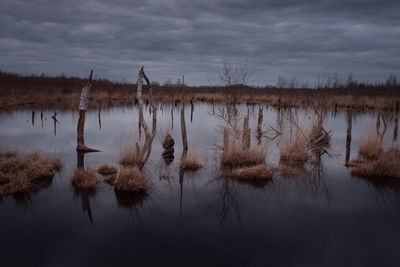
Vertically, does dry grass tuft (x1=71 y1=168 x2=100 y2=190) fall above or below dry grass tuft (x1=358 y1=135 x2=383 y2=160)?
below

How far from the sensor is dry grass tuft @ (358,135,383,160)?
42.0ft

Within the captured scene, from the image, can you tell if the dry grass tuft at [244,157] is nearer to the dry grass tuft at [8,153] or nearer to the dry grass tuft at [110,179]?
the dry grass tuft at [110,179]

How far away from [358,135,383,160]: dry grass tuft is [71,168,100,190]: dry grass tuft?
1013 centimetres

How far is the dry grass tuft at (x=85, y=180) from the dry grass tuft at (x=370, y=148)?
10.1 metres

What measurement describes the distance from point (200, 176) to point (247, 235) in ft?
12.5

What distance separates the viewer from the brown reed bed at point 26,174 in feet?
26.1

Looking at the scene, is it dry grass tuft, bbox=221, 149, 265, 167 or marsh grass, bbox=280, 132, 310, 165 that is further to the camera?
marsh grass, bbox=280, 132, 310, 165

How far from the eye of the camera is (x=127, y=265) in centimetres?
535

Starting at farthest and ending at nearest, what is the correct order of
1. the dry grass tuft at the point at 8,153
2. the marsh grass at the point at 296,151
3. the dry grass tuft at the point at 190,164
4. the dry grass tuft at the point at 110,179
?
the marsh grass at the point at 296,151 → the dry grass tuft at the point at 8,153 → the dry grass tuft at the point at 190,164 → the dry grass tuft at the point at 110,179

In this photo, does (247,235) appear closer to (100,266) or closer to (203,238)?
(203,238)

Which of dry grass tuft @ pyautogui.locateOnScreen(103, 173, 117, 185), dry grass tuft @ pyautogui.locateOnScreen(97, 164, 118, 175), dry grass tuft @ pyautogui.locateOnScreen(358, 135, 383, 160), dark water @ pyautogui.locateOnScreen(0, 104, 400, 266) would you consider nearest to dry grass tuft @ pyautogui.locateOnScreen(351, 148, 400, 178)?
dark water @ pyautogui.locateOnScreen(0, 104, 400, 266)

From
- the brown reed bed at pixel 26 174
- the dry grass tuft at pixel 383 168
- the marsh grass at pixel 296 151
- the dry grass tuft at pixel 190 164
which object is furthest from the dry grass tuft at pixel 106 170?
the dry grass tuft at pixel 383 168

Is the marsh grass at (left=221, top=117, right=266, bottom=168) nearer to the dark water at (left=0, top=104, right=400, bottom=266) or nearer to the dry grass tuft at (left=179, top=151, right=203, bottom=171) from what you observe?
the dry grass tuft at (left=179, top=151, right=203, bottom=171)

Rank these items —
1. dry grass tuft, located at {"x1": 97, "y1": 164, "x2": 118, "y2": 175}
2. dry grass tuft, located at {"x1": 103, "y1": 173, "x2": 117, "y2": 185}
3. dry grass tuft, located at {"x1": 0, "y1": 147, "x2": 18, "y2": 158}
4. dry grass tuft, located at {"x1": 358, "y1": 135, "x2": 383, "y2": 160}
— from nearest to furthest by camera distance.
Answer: dry grass tuft, located at {"x1": 103, "y1": 173, "x2": 117, "y2": 185} → dry grass tuft, located at {"x1": 97, "y1": 164, "x2": 118, "y2": 175} → dry grass tuft, located at {"x1": 0, "y1": 147, "x2": 18, "y2": 158} → dry grass tuft, located at {"x1": 358, "y1": 135, "x2": 383, "y2": 160}
